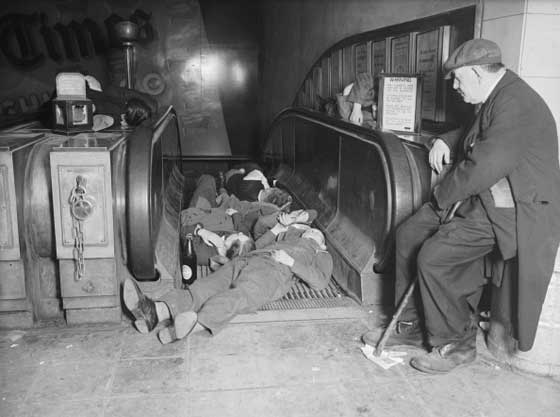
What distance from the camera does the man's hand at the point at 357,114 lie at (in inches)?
172

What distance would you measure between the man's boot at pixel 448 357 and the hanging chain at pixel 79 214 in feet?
6.04

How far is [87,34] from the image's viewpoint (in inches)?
428

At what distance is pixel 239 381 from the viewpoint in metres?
2.59

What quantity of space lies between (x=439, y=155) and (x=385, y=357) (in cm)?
111

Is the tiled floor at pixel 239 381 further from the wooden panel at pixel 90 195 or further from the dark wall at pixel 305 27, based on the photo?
the dark wall at pixel 305 27

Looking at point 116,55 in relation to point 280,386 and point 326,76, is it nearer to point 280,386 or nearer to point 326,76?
point 326,76

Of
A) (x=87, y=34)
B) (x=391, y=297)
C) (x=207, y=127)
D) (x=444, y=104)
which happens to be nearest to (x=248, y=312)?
(x=391, y=297)

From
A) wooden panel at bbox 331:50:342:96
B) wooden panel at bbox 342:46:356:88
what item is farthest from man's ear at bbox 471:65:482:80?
wooden panel at bbox 331:50:342:96

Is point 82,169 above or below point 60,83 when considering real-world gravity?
below

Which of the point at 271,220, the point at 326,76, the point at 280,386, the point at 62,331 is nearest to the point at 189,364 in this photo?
the point at 280,386

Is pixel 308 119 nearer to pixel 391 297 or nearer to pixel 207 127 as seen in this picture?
pixel 391 297

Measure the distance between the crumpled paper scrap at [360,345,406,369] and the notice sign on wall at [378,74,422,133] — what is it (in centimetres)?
166

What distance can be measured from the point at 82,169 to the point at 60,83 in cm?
111

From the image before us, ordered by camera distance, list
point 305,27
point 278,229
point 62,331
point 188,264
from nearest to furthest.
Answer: point 62,331 → point 188,264 → point 278,229 → point 305,27
